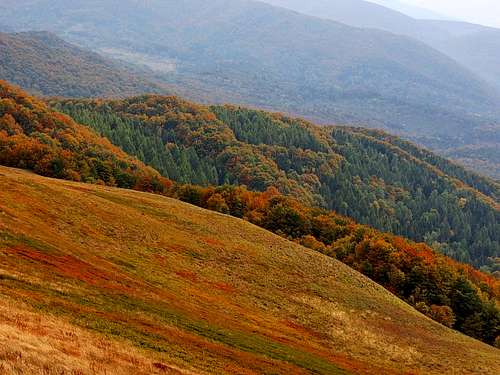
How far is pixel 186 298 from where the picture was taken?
4356 cm

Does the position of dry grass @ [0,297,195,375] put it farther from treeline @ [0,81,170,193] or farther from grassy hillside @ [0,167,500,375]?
treeline @ [0,81,170,193]

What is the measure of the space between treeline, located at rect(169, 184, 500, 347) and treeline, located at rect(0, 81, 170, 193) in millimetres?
14832

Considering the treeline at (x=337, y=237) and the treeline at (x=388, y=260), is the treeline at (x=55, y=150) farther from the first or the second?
the treeline at (x=388, y=260)

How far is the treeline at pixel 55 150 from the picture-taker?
351 ft

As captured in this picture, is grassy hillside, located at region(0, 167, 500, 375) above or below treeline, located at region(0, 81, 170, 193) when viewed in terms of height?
above

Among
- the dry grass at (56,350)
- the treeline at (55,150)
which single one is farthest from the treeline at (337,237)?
the dry grass at (56,350)

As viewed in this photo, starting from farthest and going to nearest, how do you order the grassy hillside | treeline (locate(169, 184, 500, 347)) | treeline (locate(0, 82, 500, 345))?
treeline (locate(0, 82, 500, 345)) < treeline (locate(169, 184, 500, 347)) < the grassy hillside

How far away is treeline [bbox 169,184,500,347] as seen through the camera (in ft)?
283

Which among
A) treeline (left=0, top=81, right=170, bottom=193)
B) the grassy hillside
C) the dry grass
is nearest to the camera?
the dry grass

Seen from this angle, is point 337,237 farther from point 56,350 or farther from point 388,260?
point 56,350

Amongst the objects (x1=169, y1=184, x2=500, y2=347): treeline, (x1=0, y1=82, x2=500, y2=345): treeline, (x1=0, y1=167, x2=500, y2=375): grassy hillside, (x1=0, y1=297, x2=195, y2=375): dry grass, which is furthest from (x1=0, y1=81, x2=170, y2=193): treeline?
(x1=0, y1=297, x2=195, y2=375): dry grass

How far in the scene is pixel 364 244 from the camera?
337 ft

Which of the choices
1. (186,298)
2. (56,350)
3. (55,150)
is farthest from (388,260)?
(56,350)

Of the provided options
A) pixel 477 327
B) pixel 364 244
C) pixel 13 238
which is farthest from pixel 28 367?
pixel 364 244
